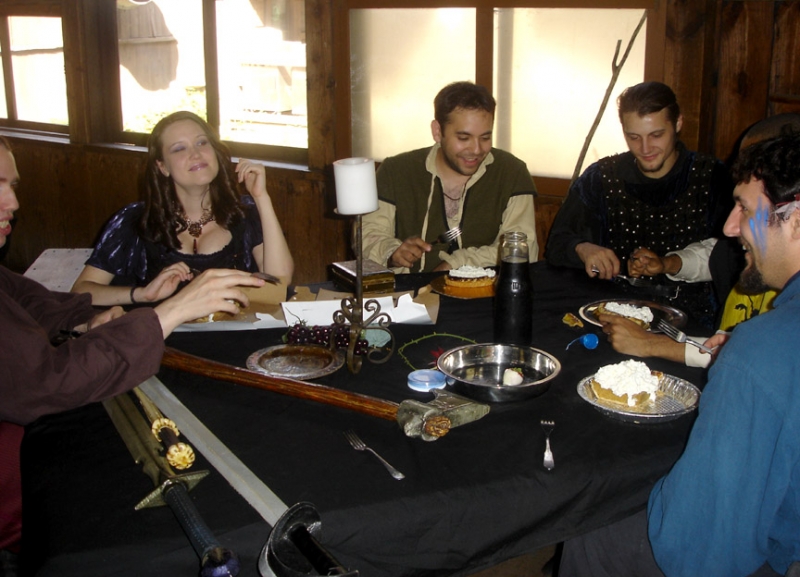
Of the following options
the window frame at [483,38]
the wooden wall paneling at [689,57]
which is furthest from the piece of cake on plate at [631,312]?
the window frame at [483,38]

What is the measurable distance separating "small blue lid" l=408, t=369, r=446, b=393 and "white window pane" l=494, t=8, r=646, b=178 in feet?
8.19

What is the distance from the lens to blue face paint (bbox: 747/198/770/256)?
4.99 feet

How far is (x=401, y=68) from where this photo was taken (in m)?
4.65

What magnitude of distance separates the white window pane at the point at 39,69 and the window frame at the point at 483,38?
3.08 m

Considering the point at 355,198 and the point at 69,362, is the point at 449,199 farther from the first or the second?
the point at 69,362

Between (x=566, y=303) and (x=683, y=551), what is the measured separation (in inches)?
47.5

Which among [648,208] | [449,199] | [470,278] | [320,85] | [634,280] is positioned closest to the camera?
[470,278]

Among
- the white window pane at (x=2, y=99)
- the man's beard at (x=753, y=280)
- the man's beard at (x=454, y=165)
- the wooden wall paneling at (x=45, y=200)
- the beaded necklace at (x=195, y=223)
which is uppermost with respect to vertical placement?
the white window pane at (x=2, y=99)

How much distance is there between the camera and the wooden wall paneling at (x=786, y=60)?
3.30m

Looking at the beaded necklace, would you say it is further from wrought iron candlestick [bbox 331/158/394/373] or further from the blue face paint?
the blue face paint

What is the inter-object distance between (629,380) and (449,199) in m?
1.94

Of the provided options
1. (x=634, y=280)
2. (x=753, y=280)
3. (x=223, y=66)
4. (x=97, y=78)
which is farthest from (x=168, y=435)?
(x=97, y=78)

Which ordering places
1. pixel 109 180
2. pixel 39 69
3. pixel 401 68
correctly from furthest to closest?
pixel 39 69, pixel 109 180, pixel 401 68

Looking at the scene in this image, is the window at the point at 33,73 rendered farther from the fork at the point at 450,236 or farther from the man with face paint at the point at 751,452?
the man with face paint at the point at 751,452
